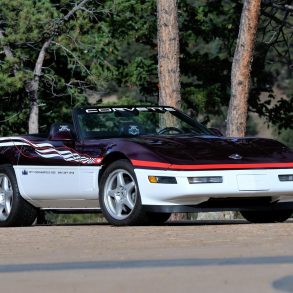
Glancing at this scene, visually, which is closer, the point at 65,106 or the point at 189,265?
the point at 189,265

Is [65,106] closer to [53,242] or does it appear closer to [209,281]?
[53,242]

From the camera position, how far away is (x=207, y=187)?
12.1 metres

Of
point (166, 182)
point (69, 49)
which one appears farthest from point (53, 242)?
point (69, 49)

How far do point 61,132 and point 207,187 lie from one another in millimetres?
2134

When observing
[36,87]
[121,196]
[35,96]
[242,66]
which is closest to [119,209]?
[121,196]

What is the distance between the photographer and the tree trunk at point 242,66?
928 inches

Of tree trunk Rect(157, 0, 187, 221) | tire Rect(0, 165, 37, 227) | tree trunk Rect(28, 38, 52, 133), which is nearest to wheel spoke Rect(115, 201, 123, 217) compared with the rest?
tire Rect(0, 165, 37, 227)

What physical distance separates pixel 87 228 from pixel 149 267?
4.55m

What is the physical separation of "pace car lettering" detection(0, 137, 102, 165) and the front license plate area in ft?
5.26

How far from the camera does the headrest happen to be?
13.4 m

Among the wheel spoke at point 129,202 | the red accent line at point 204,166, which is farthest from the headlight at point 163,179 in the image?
the wheel spoke at point 129,202

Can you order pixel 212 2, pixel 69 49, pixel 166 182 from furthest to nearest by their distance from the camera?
pixel 212 2, pixel 69 49, pixel 166 182

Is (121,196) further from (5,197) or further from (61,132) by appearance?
(5,197)

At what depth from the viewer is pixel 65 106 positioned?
1249 inches
